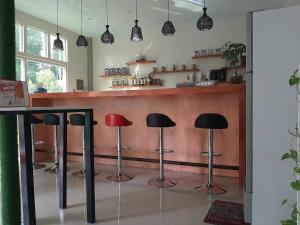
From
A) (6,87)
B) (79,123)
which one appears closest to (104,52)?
(79,123)

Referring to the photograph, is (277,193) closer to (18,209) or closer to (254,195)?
(254,195)

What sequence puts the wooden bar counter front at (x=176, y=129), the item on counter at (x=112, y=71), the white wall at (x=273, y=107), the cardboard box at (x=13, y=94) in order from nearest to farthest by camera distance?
1. the white wall at (x=273, y=107)
2. the cardboard box at (x=13, y=94)
3. the wooden bar counter front at (x=176, y=129)
4. the item on counter at (x=112, y=71)

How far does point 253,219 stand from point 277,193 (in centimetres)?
25

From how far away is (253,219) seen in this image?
1.75 m

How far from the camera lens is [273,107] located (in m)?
1.66

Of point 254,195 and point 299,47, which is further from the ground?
point 299,47

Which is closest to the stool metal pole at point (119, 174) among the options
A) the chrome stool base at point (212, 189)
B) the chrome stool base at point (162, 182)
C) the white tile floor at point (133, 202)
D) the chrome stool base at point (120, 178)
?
the chrome stool base at point (120, 178)

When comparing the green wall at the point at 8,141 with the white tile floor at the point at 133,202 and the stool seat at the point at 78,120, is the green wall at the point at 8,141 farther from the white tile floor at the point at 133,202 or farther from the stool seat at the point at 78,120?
the stool seat at the point at 78,120

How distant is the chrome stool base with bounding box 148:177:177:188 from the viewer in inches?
125

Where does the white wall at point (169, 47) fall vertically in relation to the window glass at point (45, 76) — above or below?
above

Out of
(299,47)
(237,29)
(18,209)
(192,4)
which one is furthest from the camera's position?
(237,29)

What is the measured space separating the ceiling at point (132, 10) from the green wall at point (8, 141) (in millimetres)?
3737

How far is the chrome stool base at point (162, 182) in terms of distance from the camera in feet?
10.4

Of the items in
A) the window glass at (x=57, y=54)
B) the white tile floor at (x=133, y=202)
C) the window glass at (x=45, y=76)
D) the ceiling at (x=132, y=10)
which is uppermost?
the ceiling at (x=132, y=10)
